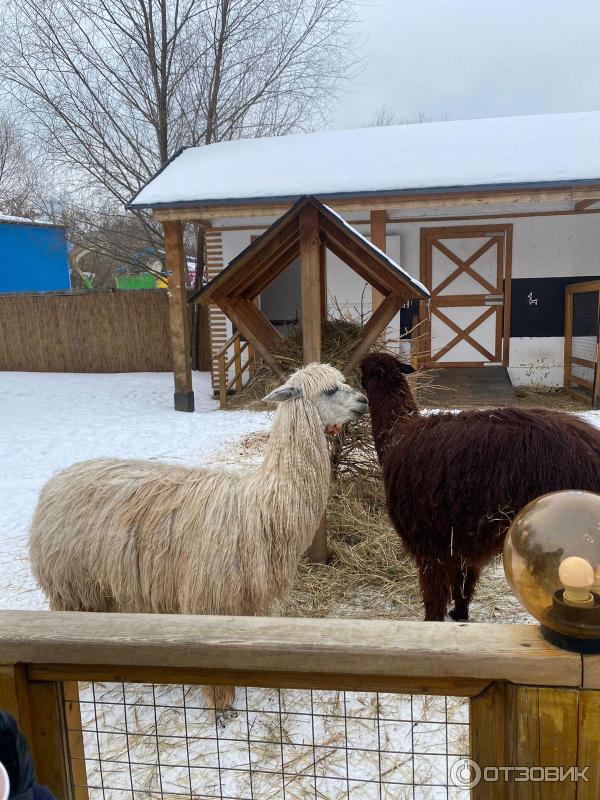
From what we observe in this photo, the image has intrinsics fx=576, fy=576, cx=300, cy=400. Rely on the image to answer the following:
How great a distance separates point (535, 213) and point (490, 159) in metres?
1.65

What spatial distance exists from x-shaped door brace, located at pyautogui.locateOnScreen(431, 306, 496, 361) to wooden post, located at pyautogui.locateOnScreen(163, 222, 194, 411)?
15.0 ft

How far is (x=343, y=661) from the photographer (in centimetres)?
122

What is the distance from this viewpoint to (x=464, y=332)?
1083 centimetres

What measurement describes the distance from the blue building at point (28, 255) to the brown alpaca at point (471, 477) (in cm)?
2003

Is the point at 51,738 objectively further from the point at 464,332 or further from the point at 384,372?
the point at 464,332

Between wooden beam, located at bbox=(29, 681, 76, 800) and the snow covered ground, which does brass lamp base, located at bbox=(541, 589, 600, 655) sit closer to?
wooden beam, located at bbox=(29, 681, 76, 800)

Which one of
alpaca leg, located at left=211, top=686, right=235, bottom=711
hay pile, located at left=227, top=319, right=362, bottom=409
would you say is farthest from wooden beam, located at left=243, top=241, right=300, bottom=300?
alpaca leg, located at left=211, top=686, right=235, bottom=711

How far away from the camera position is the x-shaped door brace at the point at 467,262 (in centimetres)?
1048

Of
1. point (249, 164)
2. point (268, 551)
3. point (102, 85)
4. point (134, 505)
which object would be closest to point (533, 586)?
point (268, 551)

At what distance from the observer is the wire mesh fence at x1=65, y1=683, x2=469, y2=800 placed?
228 cm

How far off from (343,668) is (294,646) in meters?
0.11

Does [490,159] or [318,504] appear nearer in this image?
[318,504]

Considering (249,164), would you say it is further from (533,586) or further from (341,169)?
(533,586)

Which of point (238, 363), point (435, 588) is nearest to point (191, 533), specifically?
point (435, 588)
